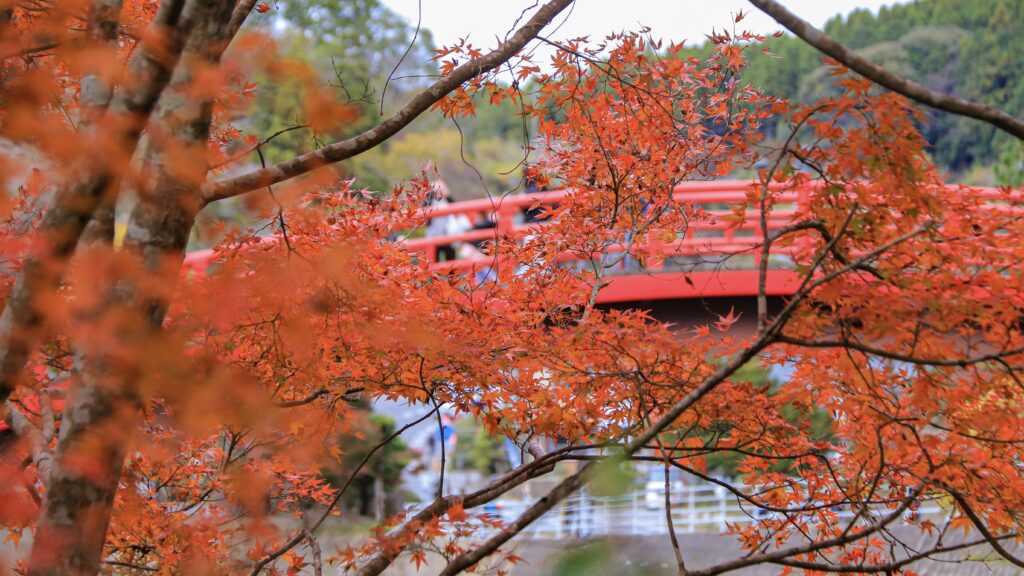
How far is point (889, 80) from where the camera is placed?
269 centimetres

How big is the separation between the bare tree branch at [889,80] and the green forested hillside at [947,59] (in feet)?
105

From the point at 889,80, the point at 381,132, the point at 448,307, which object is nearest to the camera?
the point at 889,80

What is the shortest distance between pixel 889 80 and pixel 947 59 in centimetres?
4408

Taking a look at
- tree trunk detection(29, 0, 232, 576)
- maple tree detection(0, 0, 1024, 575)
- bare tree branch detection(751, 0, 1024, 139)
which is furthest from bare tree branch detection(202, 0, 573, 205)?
bare tree branch detection(751, 0, 1024, 139)

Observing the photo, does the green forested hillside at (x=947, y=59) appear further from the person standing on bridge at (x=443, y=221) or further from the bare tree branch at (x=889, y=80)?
the bare tree branch at (x=889, y=80)

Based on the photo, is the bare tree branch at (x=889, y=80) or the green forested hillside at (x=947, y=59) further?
the green forested hillside at (x=947, y=59)

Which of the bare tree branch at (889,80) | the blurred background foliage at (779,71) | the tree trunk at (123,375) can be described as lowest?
the tree trunk at (123,375)

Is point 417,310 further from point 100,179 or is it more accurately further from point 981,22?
point 981,22

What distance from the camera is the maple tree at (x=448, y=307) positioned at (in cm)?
240

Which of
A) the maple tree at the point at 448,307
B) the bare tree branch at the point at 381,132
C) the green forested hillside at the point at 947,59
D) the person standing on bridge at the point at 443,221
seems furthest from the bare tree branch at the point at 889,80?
the green forested hillside at the point at 947,59

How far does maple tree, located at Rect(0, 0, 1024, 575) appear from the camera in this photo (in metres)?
2.40

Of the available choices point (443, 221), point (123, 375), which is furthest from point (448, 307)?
point (443, 221)

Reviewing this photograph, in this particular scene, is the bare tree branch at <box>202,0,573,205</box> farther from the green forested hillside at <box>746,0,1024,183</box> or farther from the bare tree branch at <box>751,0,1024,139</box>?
the green forested hillside at <box>746,0,1024,183</box>

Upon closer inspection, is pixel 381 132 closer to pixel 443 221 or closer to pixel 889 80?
pixel 889 80
